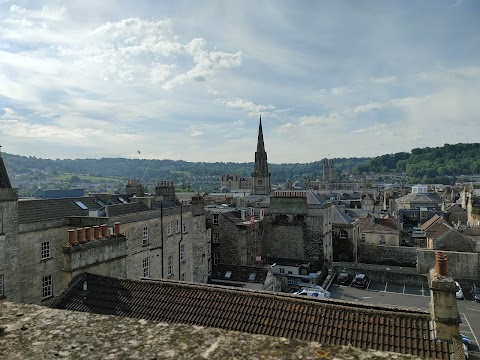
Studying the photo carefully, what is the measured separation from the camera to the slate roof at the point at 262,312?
364 inches

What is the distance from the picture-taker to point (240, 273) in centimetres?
3053

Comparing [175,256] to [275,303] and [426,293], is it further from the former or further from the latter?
[426,293]

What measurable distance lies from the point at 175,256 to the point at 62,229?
28.3 feet

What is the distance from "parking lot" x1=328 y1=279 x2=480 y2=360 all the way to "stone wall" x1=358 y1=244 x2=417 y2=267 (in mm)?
7045

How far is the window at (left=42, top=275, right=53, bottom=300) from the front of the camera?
62.9 feet

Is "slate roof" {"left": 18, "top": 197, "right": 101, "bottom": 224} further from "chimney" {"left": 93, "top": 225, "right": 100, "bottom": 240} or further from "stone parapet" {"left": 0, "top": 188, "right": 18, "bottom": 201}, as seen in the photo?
"chimney" {"left": 93, "top": 225, "right": 100, "bottom": 240}

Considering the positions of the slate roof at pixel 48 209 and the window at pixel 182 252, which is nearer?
the slate roof at pixel 48 209

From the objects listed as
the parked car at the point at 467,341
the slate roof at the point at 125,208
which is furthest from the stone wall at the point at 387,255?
the slate roof at the point at 125,208

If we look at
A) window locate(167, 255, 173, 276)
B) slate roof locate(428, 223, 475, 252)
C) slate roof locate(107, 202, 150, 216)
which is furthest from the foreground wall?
slate roof locate(107, 202, 150, 216)

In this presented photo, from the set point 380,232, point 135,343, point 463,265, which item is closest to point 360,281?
point 463,265

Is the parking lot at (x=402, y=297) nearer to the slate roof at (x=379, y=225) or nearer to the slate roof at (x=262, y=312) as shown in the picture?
the slate roof at (x=379, y=225)

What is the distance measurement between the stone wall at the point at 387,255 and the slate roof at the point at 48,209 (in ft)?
111

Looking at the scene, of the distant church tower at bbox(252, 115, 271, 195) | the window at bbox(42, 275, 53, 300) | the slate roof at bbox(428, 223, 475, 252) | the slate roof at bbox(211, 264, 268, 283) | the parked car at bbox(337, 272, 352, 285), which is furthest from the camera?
the distant church tower at bbox(252, 115, 271, 195)

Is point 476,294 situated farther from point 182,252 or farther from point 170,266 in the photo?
point 170,266
